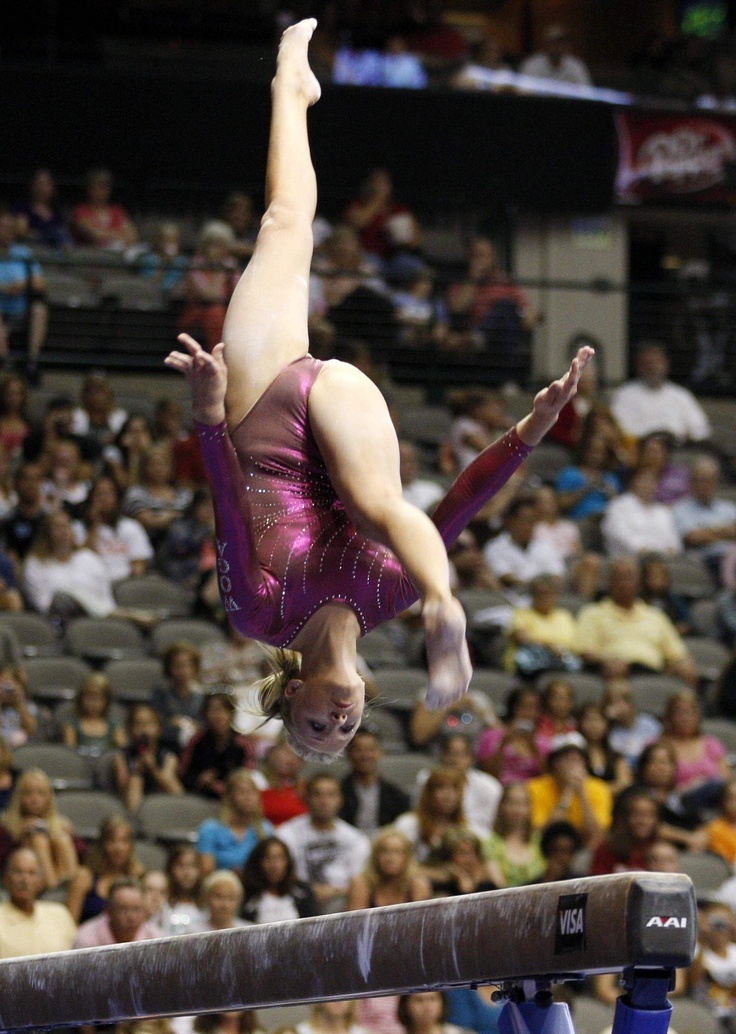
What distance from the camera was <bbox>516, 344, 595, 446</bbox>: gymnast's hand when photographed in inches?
152

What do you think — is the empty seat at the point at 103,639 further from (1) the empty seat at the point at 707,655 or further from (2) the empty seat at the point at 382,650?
(1) the empty seat at the point at 707,655

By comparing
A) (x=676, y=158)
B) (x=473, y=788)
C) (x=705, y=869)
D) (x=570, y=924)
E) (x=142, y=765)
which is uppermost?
(x=676, y=158)

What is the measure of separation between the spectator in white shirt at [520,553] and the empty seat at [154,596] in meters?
1.78

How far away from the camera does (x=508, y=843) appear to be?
23.4 feet

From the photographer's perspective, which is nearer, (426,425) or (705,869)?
(705,869)

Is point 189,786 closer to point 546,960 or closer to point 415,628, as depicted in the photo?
point 415,628

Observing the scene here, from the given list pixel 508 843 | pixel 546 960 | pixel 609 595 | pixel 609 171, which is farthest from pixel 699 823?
pixel 609 171

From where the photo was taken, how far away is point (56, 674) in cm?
771

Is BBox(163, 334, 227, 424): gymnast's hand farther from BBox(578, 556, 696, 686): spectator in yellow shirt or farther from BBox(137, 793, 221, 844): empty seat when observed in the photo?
BBox(578, 556, 696, 686): spectator in yellow shirt

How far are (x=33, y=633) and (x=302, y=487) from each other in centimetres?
414

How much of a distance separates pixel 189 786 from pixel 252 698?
2.97 m

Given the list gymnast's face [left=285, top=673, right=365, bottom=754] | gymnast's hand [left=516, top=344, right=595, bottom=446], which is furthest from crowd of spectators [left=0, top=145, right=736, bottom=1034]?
gymnast's hand [left=516, top=344, right=595, bottom=446]

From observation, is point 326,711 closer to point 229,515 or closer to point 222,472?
point 229,515

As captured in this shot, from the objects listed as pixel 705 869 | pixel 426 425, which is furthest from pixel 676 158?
pixel 705 869
